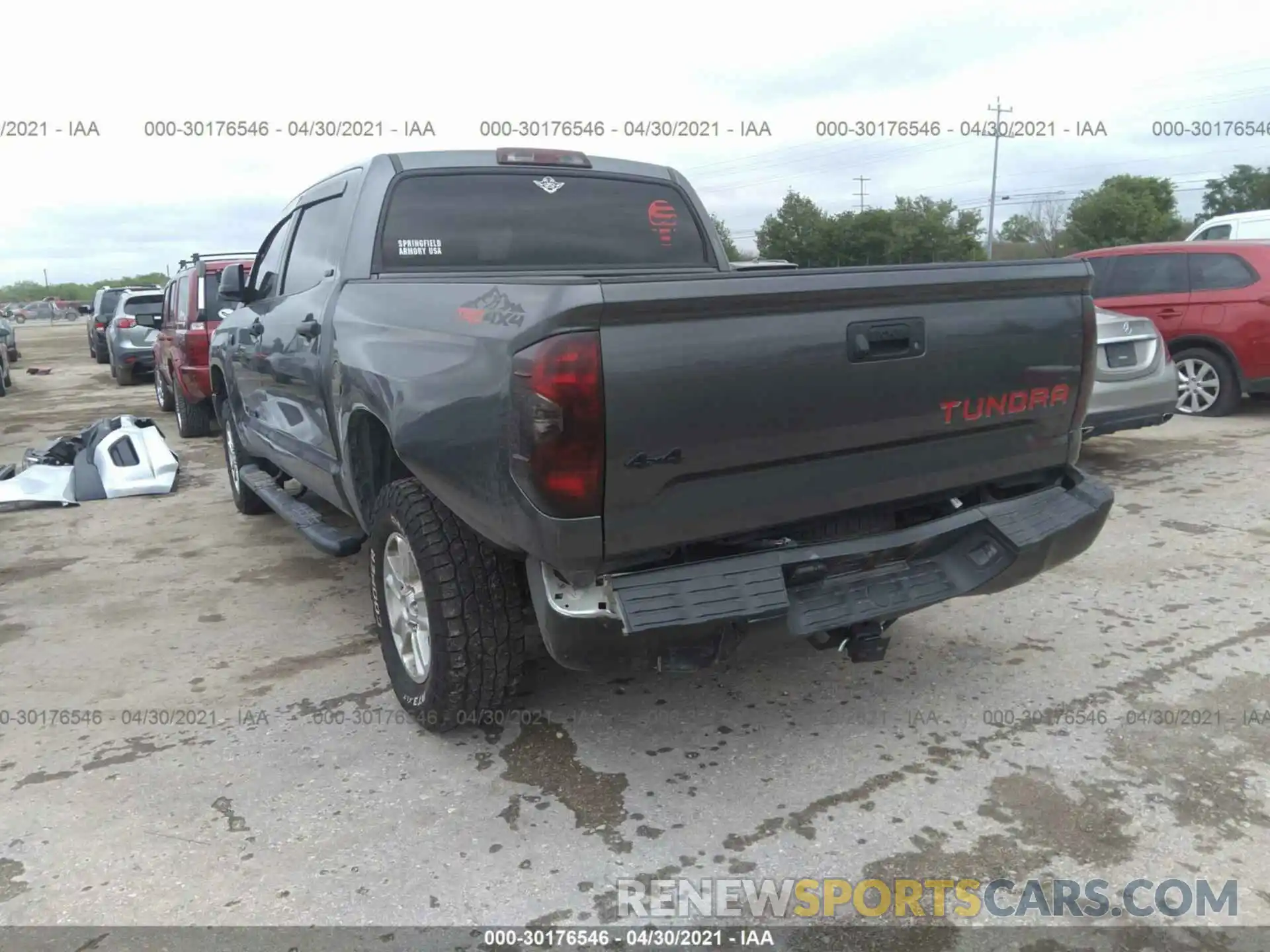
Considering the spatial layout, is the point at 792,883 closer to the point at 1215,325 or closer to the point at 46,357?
the point at 1215,325

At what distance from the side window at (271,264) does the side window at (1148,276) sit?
25.0ft

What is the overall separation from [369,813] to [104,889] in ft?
2.31

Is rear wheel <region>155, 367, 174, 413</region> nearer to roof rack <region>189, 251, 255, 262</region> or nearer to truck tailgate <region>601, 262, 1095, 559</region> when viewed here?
roof rack <region>189, 251, 255, 262</region>

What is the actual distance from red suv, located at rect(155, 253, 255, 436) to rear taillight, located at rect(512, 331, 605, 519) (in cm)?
696

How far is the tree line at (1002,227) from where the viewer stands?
1930 inches

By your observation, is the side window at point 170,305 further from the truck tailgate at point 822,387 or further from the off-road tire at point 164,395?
the truck tailgate at point 822,387

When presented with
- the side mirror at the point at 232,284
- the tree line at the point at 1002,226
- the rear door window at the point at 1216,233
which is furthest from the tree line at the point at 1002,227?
the side mirror at the point at 232,284

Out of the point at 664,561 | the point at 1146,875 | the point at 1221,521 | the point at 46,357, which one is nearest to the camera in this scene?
the point at 1146,875

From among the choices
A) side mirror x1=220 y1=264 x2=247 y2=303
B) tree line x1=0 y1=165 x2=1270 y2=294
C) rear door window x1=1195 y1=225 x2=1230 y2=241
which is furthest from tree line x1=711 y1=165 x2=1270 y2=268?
side mirror x1=220 y1=264 x2=247 y2=303

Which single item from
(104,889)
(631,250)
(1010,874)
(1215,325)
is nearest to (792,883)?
(1010,874)

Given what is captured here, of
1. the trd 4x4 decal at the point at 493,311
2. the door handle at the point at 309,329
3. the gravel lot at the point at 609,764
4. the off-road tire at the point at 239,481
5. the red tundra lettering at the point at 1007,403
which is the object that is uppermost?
the trd 4x4 decal at the point at 493,311

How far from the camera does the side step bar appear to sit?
4176 millimetres

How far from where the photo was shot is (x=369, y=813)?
2.90 metres

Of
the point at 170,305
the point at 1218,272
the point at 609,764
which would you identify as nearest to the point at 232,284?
the point at 609,764
